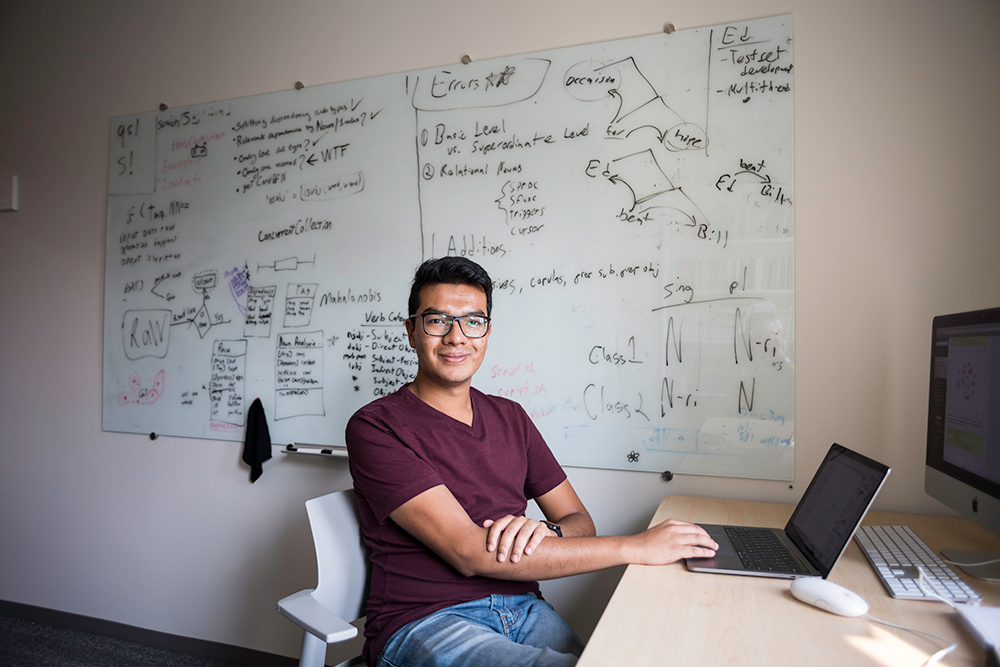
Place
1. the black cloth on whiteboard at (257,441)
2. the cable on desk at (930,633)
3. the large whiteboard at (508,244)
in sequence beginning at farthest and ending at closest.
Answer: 1. the black cloth on whiteboard at (257,441)
2. the large whiteboard at (508,244)
3. the cable on desk at (930,633)

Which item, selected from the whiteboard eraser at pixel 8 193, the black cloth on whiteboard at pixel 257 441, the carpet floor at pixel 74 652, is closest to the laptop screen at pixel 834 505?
the black cloth on whiteboard at pixel 257 441

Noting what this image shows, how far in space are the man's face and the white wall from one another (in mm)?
759

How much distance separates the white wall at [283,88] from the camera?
176 centimetres

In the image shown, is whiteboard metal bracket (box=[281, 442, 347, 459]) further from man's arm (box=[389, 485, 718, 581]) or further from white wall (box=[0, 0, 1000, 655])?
man's arm (box=[389, 485, 718, 581])

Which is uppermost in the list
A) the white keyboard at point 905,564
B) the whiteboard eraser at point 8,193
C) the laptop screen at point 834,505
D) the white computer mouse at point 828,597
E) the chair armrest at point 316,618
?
the whiteboard eraser at point 8,193

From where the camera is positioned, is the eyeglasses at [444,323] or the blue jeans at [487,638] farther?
the eyeglasses at [444,323]

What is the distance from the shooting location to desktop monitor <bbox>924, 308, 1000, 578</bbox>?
1178mm

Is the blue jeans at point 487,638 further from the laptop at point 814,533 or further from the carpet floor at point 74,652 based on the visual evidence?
the carpet floor at point 74,652

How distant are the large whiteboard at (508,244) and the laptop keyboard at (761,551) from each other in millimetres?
461

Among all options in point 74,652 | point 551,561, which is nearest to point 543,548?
point 551,561

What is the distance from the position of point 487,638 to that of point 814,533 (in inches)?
28.8

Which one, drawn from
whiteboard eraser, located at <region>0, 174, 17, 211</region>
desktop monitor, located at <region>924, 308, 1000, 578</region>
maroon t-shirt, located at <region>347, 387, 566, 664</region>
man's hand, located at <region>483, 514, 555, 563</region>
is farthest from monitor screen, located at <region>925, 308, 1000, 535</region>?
whiteboard eraser, located at <region>0, 174, 17, 211</region>

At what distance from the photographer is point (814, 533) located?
129cm

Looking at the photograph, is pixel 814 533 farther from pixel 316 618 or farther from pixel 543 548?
pixel 316 618
